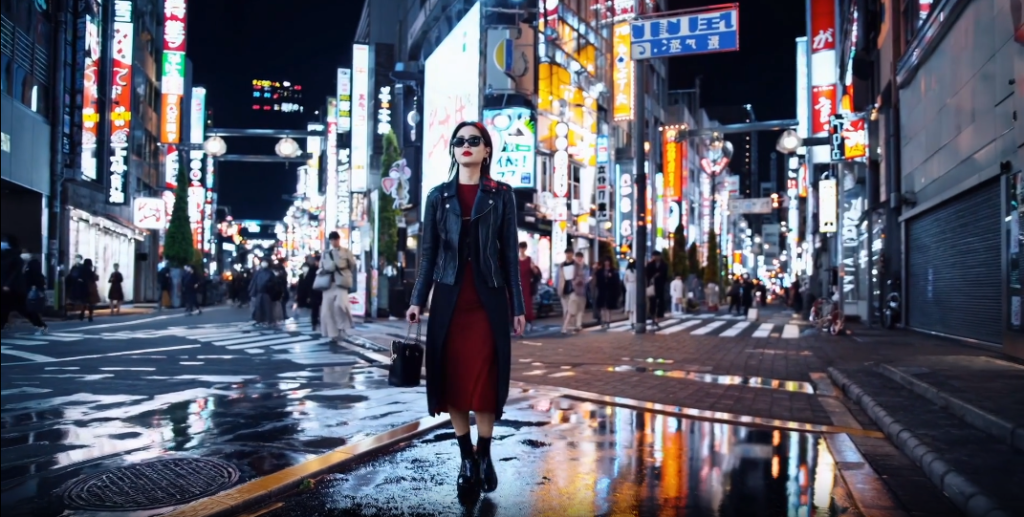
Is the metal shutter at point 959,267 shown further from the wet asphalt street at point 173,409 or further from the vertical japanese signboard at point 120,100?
the vertical japanese signboard at point 120,100

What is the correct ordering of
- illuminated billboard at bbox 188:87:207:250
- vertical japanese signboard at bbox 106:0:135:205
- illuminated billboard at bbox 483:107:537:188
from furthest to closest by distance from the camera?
1. illuminated billboard at bbox 188:87:207:250
2. illuminated billboard at bbox 483:107:537:188
3. vertical japanese signboard at bbox 106:0:135:205

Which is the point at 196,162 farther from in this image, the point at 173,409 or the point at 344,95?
the point at 173,409

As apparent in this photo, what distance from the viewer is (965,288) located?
14.8m

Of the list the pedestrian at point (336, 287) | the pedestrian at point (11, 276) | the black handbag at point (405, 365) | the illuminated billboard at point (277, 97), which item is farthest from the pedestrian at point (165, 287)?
the illuminated billboard at point (277, 97)

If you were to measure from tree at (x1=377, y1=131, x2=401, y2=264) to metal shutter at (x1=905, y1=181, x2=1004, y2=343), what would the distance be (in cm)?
1942

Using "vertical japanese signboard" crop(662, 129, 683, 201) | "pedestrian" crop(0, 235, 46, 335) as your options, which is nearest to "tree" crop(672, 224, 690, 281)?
"vertical japanese signboard" crop(662, 129, 683, 201)

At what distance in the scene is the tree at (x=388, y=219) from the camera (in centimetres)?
3259

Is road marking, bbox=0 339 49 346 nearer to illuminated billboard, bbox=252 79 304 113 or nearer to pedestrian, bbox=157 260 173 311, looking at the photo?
pedestrian, bbox=157 260 173 311

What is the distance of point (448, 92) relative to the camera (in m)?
31.8

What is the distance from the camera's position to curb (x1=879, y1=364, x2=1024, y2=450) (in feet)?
17.6

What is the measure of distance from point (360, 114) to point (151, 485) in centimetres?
3982

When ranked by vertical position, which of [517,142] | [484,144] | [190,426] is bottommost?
[190,426]

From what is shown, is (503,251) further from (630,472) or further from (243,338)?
(243,338)

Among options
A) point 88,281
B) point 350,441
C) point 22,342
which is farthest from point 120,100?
point 350,441
